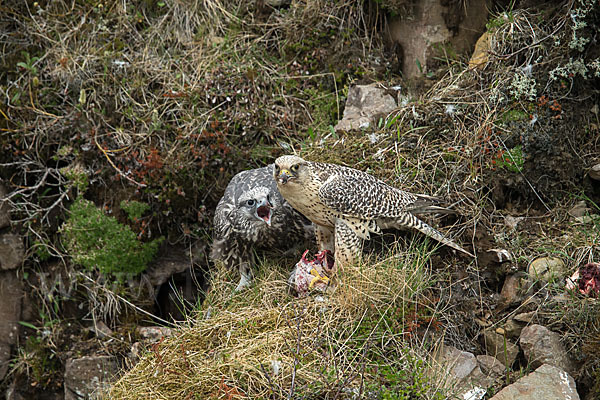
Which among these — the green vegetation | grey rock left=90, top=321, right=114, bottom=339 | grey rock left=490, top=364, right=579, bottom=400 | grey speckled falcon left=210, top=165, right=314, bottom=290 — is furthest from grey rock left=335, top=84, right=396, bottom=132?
grey rock left=90, top=321, right=114, bottom=339

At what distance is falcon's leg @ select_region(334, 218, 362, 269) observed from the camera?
3775mm

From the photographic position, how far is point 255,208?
3.95 meters

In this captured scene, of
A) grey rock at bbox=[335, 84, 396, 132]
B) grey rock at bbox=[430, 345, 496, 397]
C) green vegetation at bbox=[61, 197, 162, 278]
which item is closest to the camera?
grey rock at bbox=[430, 345, 496, 397]

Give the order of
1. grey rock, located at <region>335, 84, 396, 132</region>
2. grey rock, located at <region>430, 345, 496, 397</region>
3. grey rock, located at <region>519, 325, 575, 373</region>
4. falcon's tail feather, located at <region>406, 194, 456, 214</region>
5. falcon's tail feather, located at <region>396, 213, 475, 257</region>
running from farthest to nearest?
grey rock, located at <region>335, 84, 396, 132</region>, falcon's tail feather, located at <region>406, 194, 456, 214</region>, falcon's tail feather, located at <region>396, 213, 475, 257</region>, grey rock, located at <region>519, 325, 575, 373</region>, grey rock, located at <region>430, 345, 496, 397</region>

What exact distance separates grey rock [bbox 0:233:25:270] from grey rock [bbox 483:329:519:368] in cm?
375

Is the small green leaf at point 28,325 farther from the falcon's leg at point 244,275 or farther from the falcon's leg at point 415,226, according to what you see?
the falcon's leg at point 415,226

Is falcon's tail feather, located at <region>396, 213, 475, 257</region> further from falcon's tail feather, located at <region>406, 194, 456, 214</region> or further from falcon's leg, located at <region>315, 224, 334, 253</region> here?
falcon's leg, located at <region>315, 224, 334, 253</region>

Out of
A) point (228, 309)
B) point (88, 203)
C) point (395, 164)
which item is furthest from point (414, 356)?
point (88, 203)

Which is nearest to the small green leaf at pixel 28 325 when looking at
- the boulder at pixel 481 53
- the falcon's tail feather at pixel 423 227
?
the falcon's tail feather at pixel 423 227

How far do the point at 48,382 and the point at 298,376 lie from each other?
281 cm

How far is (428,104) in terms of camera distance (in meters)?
4.73

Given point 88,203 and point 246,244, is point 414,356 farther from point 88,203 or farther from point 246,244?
point 88,203

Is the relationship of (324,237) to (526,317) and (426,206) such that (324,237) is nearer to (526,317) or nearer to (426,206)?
(426,206)

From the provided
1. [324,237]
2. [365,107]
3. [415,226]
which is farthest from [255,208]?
[365,107]
